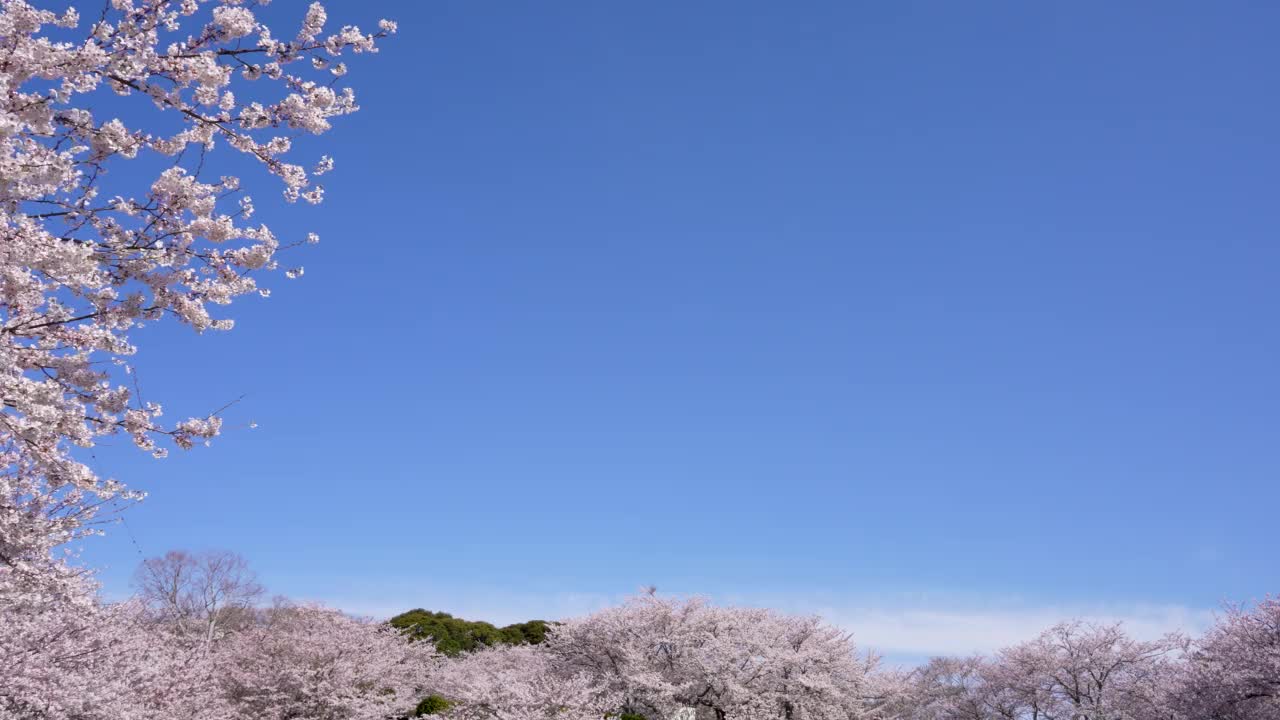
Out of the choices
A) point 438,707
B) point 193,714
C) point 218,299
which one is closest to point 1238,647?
point 438,707

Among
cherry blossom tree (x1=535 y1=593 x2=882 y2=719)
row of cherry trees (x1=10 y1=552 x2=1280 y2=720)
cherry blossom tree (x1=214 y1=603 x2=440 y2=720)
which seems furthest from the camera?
cherry blossom tree (x1=535 y1=593 x2=882 y2=719)

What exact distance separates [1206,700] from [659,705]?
53.5 feet

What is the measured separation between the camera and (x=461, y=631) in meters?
59.1

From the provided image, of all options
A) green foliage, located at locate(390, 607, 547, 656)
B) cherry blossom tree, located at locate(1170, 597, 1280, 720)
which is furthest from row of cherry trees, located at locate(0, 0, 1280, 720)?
green foliage, located at locate(390, 607, 547, 656)

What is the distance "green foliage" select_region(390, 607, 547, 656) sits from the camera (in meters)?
55.1

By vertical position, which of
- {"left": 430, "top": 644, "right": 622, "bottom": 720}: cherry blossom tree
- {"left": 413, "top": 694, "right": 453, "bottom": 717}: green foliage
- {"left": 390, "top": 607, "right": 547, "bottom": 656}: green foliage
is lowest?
{"left": 413, "top": 694, "right": 453, "bottom": 717}: green foliage

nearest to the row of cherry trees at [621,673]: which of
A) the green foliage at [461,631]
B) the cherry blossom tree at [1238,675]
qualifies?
the cherry blossom tree at [1238,675]

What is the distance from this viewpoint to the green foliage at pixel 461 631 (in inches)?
2169

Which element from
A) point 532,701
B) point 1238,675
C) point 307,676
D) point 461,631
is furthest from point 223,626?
point 1238,675

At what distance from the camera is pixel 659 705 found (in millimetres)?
27328

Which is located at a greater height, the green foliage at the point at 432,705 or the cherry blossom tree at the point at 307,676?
the cherry blossom tree at the point at 307,676

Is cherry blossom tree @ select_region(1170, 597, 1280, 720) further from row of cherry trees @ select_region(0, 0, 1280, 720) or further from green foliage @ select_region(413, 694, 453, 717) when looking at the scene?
green foliage @ select_region(413, 694, 453, 717)

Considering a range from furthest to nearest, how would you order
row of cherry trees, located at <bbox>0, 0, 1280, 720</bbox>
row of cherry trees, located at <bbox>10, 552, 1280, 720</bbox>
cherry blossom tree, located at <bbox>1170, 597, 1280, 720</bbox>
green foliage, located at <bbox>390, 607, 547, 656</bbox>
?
green foliage, located at <bbox>390, 607, 547, 656</bbox> < cherry blossom tree, located at <bbox>1170, 597, 1280, 720</bbox> < row of cherry trees, located at <bbox>10, 552, 1280, 720</bbox> < row of cherry trees, located at <bbox>0, 0, 1280, 720</bbox>

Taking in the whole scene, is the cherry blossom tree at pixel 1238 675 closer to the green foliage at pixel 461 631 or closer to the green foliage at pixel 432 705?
the green foliage at pixel 432 705
